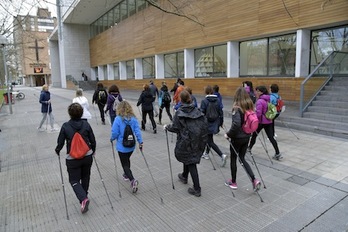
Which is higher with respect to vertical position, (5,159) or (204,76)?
(204,76)

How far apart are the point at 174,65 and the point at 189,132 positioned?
59.3ft

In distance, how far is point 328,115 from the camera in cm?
838

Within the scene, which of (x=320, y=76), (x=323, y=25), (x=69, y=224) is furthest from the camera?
(x=323, y=25)

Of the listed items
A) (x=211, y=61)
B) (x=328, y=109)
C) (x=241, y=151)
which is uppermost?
(x=211, y=61)

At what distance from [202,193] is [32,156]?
4.78 meters

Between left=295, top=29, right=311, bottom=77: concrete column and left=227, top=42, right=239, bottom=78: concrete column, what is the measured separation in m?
4.07

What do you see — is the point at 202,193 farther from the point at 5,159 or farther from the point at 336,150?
the point at 5,159

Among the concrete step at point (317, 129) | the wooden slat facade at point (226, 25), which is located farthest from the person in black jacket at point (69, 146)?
the concrete step at point (317, 129)

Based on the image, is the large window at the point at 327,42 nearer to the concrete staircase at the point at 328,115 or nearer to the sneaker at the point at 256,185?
the concrete staircase at the point at 328,115

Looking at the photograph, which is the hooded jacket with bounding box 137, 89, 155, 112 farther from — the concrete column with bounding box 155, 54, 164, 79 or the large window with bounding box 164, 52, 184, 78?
the concrete column with bounding box 155, 54, 164, 79

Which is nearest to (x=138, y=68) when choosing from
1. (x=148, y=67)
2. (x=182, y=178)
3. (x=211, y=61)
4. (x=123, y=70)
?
(x=148, y=67)

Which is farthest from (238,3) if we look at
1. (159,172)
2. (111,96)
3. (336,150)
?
(159,172)

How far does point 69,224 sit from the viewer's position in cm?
341

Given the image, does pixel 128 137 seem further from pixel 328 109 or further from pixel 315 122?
pixel 328 109
